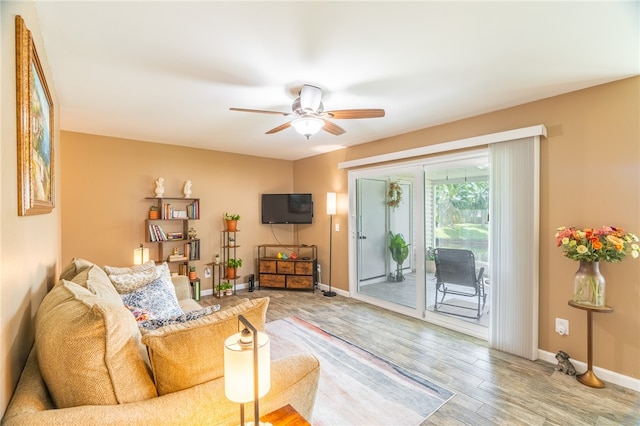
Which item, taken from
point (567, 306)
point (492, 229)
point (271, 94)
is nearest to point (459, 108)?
point (492, 229)

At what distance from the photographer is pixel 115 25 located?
1.68 meters

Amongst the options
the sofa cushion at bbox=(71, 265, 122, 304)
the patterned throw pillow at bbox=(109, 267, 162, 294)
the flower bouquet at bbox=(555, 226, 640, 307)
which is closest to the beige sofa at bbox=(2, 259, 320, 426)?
the sofa cushion at bbox=(71, 265, 122, 304)

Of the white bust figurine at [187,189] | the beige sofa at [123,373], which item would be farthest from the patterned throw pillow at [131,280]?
the white bust figurine at [187,189]

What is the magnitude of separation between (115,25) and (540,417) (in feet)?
11.6

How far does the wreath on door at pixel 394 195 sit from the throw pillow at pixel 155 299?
2.97m

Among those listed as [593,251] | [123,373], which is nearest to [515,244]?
[593,251]

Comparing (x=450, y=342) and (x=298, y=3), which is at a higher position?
(x=298, y=3)

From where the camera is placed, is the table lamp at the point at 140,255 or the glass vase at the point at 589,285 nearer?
the glass vase at the point at 589,285

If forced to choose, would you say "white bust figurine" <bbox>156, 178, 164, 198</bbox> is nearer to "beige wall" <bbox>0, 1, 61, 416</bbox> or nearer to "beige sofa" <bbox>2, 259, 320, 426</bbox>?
"beige wall" <bbox>0, 1, 61, 416</bbox>

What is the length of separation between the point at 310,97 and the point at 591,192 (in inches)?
95.6

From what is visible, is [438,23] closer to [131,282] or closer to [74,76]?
[74,76]

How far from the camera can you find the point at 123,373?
1004 mm

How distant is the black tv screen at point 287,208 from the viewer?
5.31 meters

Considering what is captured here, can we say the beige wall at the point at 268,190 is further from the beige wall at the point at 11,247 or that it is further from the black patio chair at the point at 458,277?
the black patio chair at the point at 458,277
